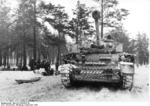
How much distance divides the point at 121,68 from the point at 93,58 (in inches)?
46.7

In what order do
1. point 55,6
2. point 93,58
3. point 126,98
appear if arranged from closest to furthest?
1. point 126,98
2. point 93,58
3. point 55,6

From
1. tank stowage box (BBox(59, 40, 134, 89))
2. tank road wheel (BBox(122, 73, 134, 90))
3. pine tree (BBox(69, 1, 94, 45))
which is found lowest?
tank road wheel (BBox(122, 73, 134, 90))

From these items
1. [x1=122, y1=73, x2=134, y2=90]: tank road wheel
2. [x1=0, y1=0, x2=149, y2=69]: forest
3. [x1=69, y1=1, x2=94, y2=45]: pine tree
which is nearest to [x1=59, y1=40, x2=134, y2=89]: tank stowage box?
[x1=122, y1=73, x2=134, y2=90]: tank road wheel

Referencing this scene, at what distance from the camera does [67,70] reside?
7203 millimetres

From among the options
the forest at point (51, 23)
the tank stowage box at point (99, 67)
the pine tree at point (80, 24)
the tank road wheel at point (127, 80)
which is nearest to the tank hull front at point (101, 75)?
the tank stowage box at point (99, 67)

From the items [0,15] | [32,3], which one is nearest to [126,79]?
[32,3]

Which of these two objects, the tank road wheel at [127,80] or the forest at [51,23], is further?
the forest at [51,23]

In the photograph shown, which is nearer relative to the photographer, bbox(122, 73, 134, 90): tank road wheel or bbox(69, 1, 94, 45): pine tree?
bbox(122, 73, 134, 90): tank road wheel

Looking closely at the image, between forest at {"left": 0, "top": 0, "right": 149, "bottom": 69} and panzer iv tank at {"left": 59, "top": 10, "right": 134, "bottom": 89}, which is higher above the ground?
forest at {"left": 0, "top": 0, "right": 149, "bottom": 69}

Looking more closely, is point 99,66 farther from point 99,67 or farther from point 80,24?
point 80,24

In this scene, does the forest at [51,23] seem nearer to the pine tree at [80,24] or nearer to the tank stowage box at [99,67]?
the pine tree at [80,24]

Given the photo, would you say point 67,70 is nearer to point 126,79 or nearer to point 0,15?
point 126,79

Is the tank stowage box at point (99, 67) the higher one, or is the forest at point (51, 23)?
the forest at point (51, 23)

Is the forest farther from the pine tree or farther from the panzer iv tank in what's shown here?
the panzer iv tank
